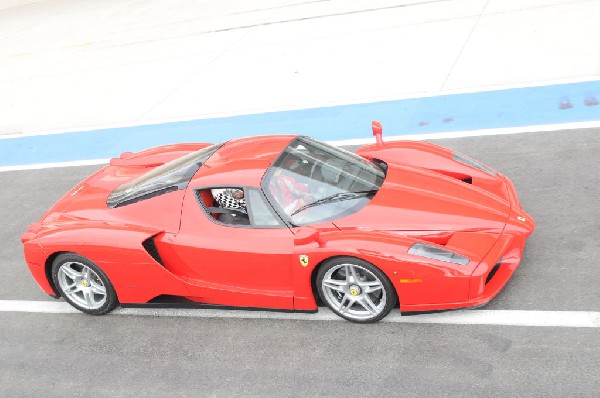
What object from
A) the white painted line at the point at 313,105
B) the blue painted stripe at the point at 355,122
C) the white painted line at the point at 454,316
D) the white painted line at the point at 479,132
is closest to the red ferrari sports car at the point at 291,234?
the white painted line at the point at 454,316

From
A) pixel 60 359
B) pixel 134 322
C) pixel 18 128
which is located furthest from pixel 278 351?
pixel 18 128

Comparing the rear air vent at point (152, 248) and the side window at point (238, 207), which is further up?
the side window at point (238, 207)

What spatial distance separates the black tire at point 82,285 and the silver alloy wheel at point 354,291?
1968mm

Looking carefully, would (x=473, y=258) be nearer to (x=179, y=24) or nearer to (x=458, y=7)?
(x=458, y=7)

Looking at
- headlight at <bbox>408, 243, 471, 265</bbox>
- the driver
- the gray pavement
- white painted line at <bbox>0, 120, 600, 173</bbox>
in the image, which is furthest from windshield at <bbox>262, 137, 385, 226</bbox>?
white painted line at <bbox>0, 120, 600, 173</bbox>

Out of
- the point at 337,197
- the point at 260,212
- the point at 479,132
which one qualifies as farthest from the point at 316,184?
the point at 479,132

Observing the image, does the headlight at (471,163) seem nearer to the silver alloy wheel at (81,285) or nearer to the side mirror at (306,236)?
the side mirror at (306,236)

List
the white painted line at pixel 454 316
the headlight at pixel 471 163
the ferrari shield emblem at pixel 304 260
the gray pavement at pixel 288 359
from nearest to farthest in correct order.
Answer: the gray pavement at pixel 288 359
the white painted line at pixel 454 316
the ferrari shield emblem at pixel 304 260
the headlight at pixel 471 163

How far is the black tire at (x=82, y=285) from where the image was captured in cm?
648

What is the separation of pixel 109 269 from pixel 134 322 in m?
0.53

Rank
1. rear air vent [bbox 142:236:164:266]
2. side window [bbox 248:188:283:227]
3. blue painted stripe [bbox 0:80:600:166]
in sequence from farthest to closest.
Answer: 1. blue painted stripe [bbox 0:80:600:166]
2. rear air vent [bbox 142:236:164:266]
3. side window [bbox 248:188:283:227]

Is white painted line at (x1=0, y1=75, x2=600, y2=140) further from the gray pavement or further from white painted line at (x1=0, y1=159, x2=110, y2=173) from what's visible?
the gray pavement

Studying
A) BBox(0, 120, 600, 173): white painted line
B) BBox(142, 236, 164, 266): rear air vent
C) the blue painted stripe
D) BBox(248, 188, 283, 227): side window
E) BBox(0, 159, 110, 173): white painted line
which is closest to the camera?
BBox(248, 188, 283, 227): side window

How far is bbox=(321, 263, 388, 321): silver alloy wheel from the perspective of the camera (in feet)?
18.7
